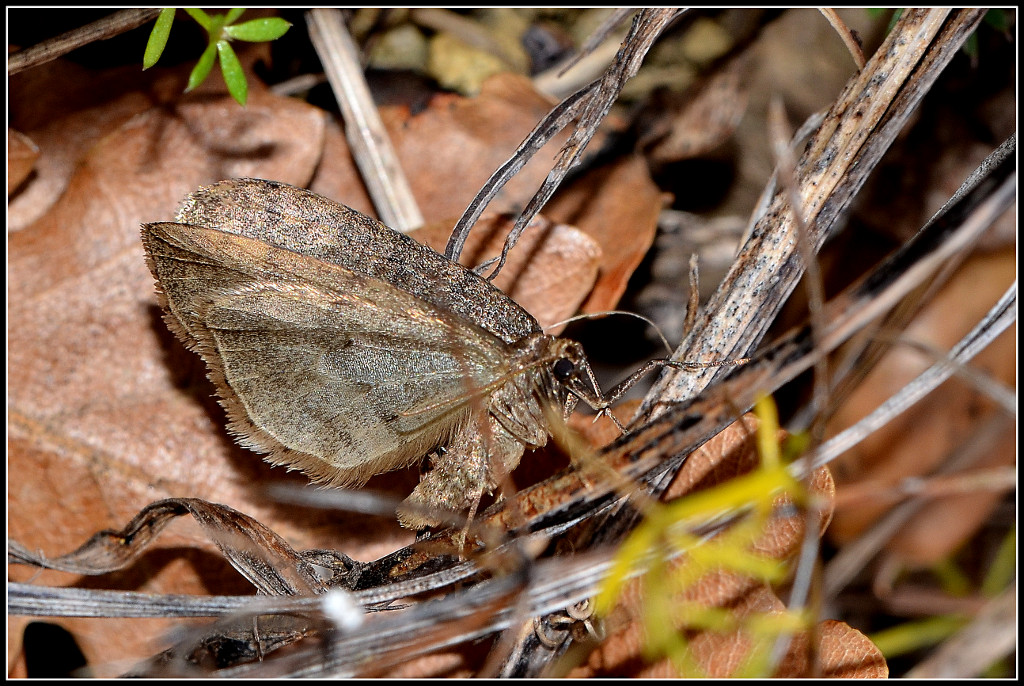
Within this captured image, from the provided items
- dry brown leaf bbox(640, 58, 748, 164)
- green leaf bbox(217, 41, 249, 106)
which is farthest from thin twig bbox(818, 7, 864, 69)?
green leaf bbox(217, 41, 249, 106)

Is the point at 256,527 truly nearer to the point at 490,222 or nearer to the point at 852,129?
the point at 490,222

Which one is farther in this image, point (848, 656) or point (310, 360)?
point (310, 360)

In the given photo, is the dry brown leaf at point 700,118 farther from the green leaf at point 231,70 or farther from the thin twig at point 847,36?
the green leaf at point 231,70

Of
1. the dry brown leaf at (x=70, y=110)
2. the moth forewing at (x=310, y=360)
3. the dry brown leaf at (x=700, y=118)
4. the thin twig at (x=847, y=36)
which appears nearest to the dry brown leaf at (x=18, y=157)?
the dry brown leaf at (x=70, y=110)

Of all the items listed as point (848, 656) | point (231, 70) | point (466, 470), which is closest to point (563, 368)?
point (466, 470)

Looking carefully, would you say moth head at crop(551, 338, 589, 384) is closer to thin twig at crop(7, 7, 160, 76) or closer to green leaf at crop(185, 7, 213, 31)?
green leaf at crop(185, 7, 213, 31)

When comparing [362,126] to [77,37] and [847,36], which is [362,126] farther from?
[847,36]
